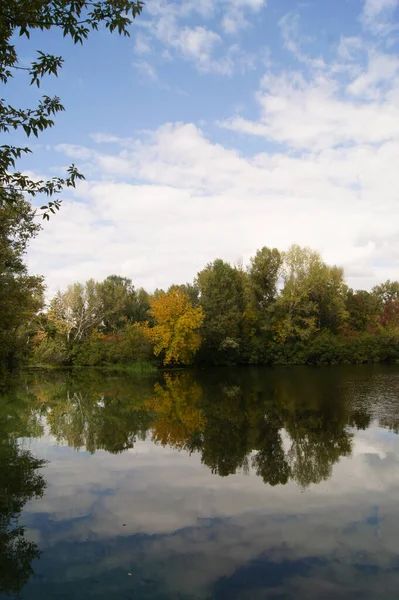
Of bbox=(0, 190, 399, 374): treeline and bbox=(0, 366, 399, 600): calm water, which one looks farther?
bbox=(0, 190, 399, 374): treeline

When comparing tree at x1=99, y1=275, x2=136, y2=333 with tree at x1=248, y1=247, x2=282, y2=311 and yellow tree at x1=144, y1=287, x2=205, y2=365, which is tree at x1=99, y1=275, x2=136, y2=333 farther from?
tree at x1=248, y1=247, x2=282, y2=311

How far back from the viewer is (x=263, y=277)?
4769 centimetres

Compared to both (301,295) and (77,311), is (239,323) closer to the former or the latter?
(301,295)

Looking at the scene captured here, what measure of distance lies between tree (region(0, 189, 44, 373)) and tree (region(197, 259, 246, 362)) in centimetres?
2809

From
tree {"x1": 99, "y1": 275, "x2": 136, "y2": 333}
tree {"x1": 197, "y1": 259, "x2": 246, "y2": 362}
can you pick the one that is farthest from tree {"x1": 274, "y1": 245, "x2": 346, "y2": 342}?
tree {"x1": 99, "y1": 275, "x2": 136, "y2": 333}

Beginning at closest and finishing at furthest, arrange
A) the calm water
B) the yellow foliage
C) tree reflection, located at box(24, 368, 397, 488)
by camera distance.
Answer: the calm water → tree reflection, located at box(24, 368, 397, 488) → the yellow foliage

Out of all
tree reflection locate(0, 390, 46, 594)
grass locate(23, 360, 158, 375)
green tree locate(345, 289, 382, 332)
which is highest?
green tree locate(345, 289, 382, 332)

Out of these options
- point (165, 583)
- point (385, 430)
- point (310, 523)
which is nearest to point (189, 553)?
point (165, 583)

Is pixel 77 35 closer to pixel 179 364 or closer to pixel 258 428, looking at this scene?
pixel 258 428

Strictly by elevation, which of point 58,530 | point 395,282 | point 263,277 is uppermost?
point 395,282

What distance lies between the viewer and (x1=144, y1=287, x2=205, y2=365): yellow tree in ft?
123

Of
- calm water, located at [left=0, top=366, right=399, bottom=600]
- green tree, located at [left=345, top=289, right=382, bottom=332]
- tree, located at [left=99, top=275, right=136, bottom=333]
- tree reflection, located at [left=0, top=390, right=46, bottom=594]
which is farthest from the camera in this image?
green tree, located at [left=345, top=289, right=382, bottom=332]

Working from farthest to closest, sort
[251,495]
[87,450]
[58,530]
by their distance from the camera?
1. [87,450]
2. [251,495]
3. [58,530]

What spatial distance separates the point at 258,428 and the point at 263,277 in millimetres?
35527
